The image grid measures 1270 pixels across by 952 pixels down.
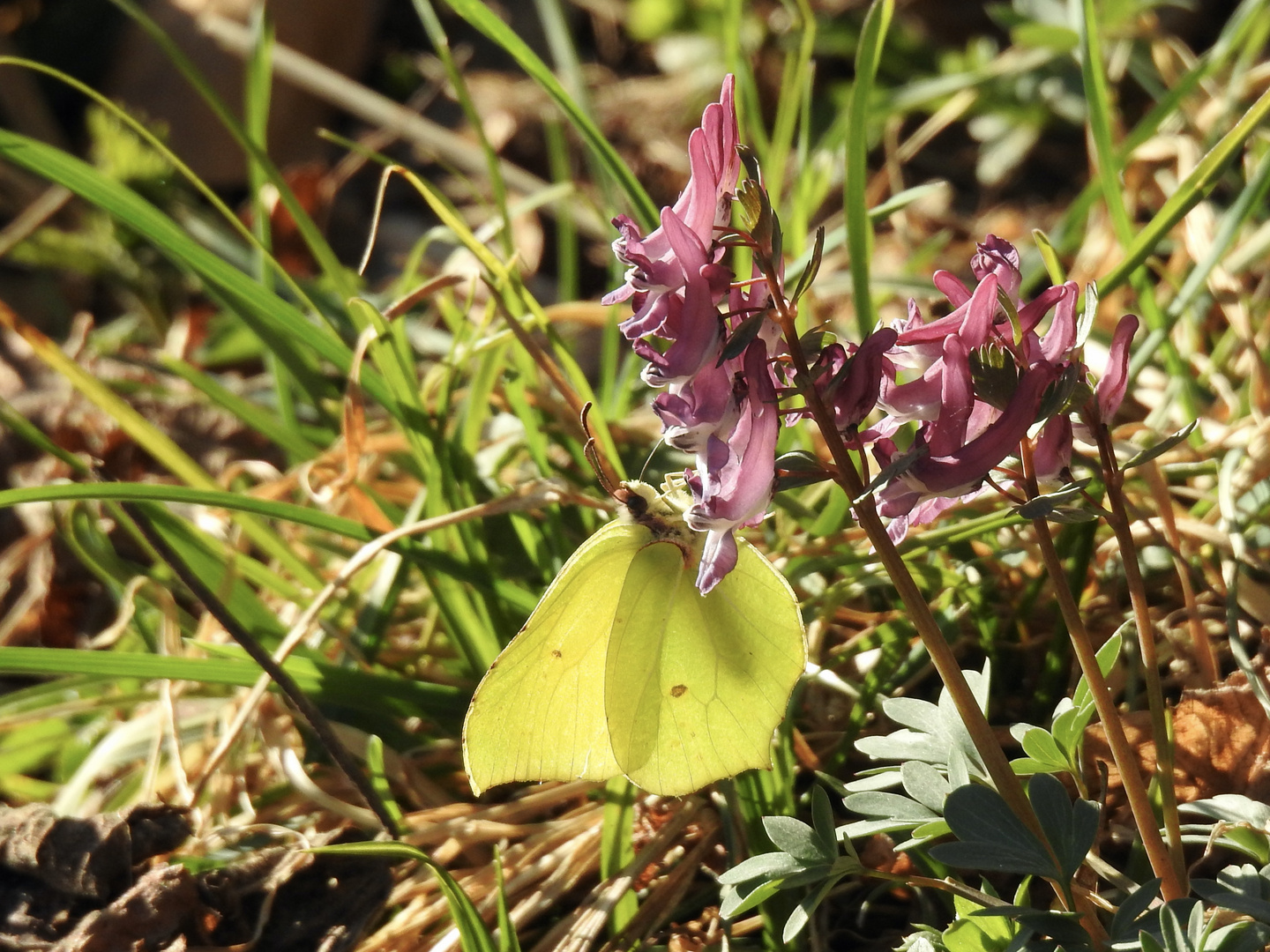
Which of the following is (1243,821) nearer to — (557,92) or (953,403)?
(953,403)

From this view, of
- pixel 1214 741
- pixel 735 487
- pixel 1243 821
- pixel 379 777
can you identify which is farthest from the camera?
pixel 379 777

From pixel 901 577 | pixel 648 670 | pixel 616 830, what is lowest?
pixel 616 830

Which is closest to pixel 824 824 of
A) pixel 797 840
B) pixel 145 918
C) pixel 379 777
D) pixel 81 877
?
pixel 797 840

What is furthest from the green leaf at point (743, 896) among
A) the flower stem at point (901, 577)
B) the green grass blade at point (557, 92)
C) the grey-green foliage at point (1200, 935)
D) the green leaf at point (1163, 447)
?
the green grass blade at point (557, 92)

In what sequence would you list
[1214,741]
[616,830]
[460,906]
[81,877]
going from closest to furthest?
[460,906], [1214,741], [81,877], [616,830]

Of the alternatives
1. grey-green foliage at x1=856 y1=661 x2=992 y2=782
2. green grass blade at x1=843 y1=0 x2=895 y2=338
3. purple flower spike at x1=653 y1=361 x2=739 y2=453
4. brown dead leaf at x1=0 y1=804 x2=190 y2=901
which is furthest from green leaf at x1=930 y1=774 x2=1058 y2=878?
brown dead leaf at x1=0 y1=804 x2=190 y2=901

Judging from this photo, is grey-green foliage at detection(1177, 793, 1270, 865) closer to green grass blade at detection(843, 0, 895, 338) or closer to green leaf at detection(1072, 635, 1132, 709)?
green leaf at detection(1072, 635, 1132, 709)
